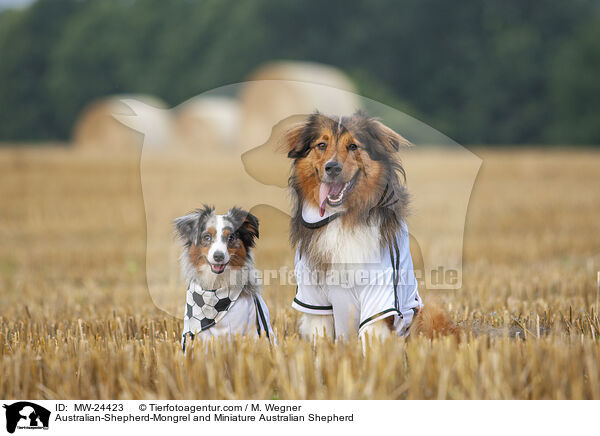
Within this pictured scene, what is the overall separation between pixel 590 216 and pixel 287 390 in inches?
399

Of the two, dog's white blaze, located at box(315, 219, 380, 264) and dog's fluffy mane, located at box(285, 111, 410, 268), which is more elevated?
dog's fluffy mane, located at box(285, 111, 410, 268)

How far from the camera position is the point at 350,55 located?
3906 cm

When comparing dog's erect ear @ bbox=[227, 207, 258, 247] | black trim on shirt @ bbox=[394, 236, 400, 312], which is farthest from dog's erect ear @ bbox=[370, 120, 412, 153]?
dog's erect ear @ bbox=[227, 207, 258, 247]

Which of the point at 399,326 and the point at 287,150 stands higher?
the point at 287,150

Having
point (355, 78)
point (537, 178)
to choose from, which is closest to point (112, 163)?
point (537, 178)

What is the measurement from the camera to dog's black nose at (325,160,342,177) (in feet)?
10.6

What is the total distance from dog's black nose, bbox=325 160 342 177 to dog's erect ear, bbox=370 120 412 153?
27 centimetres

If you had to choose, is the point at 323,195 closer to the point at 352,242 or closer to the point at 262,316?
the point at 352,242

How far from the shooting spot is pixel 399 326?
351cm

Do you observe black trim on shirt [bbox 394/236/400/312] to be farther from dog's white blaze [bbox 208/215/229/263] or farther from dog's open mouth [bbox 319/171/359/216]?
dog's white blaze [bbox 208/215/229/263]

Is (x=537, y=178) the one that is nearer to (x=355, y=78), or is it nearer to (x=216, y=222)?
(x=216, y=222)

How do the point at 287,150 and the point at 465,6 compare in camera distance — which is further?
the point at 465,6
